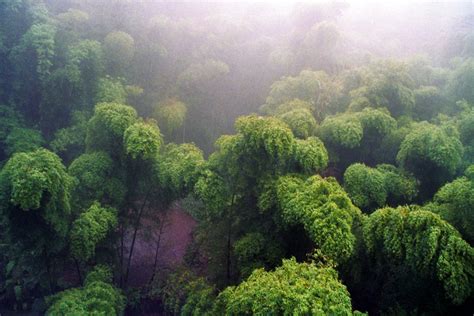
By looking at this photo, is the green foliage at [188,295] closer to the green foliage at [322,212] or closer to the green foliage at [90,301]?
the green foliage at [90,301]

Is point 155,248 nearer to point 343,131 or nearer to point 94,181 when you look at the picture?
point 94,181

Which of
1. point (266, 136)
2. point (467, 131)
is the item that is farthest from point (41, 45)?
point (467, 131)

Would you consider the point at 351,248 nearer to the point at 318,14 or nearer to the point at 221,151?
the point at 221,151

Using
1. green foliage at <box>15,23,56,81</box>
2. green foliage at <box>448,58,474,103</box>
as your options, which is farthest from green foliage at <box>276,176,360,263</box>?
green foliage at <box>15,23,56,81</box>

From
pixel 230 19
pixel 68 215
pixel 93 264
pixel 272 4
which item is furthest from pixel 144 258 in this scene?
pixel 272 4

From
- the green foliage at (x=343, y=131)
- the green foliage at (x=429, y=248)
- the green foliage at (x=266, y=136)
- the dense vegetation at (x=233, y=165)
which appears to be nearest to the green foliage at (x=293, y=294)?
the dense vegetation at (x=233, y=165)
